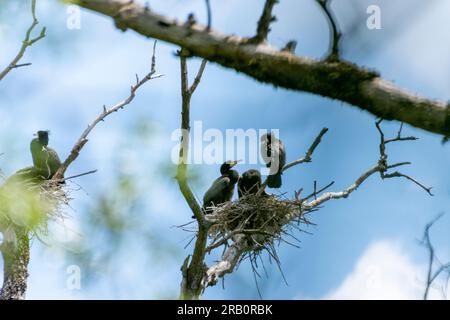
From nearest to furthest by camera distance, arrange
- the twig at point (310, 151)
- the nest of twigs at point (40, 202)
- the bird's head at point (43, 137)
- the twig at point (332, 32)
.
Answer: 1. the twig at point (332, 32)
2. the twig at point (310, 151)
3. the nest of twigs at point (40, 202)
4. the bird's head at point (43, 137)

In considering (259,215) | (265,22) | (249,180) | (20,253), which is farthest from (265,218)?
(265,22)

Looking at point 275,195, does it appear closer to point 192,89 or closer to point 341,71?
point 192,89

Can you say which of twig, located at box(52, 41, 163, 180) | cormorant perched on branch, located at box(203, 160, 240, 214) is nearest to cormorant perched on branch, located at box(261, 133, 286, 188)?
cormorant perched on branch, located at box(203, 160, 240, 214)

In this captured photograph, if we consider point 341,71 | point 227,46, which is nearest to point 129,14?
point 227,46

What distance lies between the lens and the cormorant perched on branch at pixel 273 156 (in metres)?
9.66

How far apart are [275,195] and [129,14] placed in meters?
6.27

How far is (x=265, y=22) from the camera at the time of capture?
9.53 ft

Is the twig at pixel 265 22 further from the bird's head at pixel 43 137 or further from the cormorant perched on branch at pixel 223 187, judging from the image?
the bird's head at pixel 43 137

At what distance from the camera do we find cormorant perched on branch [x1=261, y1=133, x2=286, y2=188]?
31.7 feet

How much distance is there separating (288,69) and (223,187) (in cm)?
745

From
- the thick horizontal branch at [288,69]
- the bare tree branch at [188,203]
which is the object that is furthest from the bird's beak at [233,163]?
the thick horizontal branch at [288,69]

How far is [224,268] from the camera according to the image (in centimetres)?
779

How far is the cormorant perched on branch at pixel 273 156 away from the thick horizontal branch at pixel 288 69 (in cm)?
665
